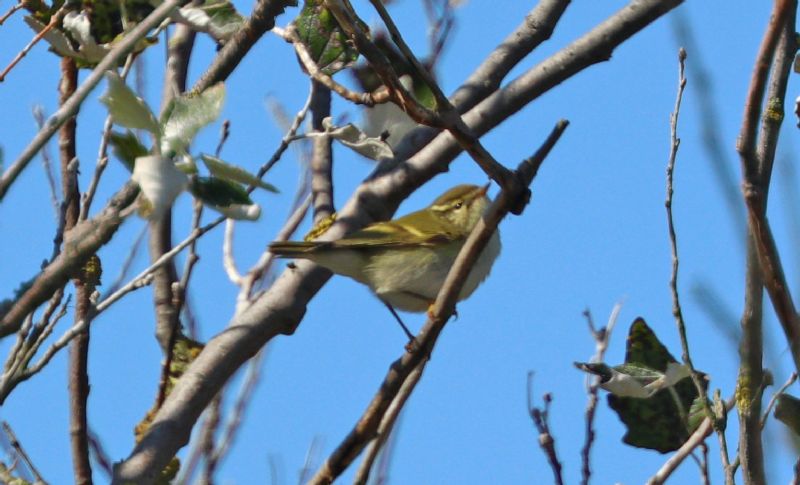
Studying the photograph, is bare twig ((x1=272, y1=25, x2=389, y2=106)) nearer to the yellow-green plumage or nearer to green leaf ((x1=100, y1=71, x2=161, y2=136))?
green leaf ((x1=100, y1=71, x2=161, y2=136))

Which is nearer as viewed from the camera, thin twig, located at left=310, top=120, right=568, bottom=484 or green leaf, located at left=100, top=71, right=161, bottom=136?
green leaf, located at left=100, top=71, right=161, bottom=136

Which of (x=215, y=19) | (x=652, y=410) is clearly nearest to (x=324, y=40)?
(x=215, y=19)

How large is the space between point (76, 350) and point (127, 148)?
3.79ft

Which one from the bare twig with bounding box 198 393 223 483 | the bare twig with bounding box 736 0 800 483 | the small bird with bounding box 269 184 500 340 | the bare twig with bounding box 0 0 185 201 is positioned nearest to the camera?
the bare twig with bounding box 736 0 800 483

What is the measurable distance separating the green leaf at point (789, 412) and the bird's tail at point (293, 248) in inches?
66.6

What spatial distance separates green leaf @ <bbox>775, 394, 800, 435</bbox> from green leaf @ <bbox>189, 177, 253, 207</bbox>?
987 millimetres

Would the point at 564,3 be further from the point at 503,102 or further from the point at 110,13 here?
the point at 110,13

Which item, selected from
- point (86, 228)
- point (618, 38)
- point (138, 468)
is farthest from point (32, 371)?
point (618, 38)

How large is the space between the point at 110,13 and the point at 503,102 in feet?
3.94

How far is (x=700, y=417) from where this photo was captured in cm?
208

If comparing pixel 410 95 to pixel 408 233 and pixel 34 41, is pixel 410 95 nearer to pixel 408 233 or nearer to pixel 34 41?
pixel 34 41

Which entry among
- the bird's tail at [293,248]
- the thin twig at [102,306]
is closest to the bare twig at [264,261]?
the bird's tail at [293,248]

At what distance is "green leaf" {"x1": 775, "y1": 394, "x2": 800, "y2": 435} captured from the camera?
1903mm

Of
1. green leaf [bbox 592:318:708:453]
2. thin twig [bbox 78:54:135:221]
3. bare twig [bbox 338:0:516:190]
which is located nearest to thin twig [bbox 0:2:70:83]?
thin twig [bbox 78:54:135:221]
